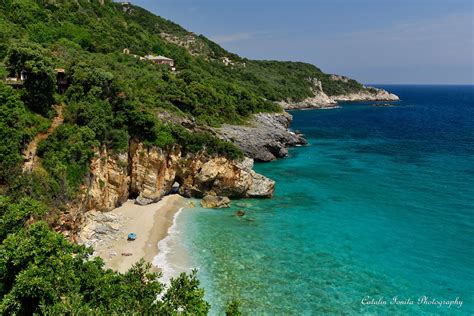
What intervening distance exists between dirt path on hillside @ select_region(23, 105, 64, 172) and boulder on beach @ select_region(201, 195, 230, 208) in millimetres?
15034

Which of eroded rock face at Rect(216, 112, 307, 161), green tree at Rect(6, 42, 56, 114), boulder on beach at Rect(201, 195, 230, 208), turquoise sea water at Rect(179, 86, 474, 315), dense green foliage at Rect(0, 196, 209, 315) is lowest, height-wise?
turquoise sea water at Rect(179, 86, 474, 315)

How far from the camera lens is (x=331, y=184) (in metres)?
44.0

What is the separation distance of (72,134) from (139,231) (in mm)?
9529

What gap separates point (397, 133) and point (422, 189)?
154ft

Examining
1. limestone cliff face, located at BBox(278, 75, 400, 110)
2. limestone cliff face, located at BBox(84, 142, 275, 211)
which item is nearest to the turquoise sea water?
limestone cliff face, located at BBox(84, 142, 275, 211)

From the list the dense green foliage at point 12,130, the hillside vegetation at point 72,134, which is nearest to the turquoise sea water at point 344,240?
the hillside vegetation at point 72,134

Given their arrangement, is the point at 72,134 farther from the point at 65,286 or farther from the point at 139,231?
the point at 65,286

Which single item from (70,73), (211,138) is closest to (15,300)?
(70,73)

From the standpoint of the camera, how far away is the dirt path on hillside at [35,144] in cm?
2414

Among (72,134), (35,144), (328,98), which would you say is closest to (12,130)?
(35,144)

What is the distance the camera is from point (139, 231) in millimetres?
28688

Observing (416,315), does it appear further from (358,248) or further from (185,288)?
(185,288)

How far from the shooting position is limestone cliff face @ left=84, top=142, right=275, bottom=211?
100ft

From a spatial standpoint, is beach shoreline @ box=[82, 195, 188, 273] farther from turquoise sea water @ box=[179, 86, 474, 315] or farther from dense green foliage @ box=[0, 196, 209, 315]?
dense green foliage @ box=[0, 196, 209, 315]
